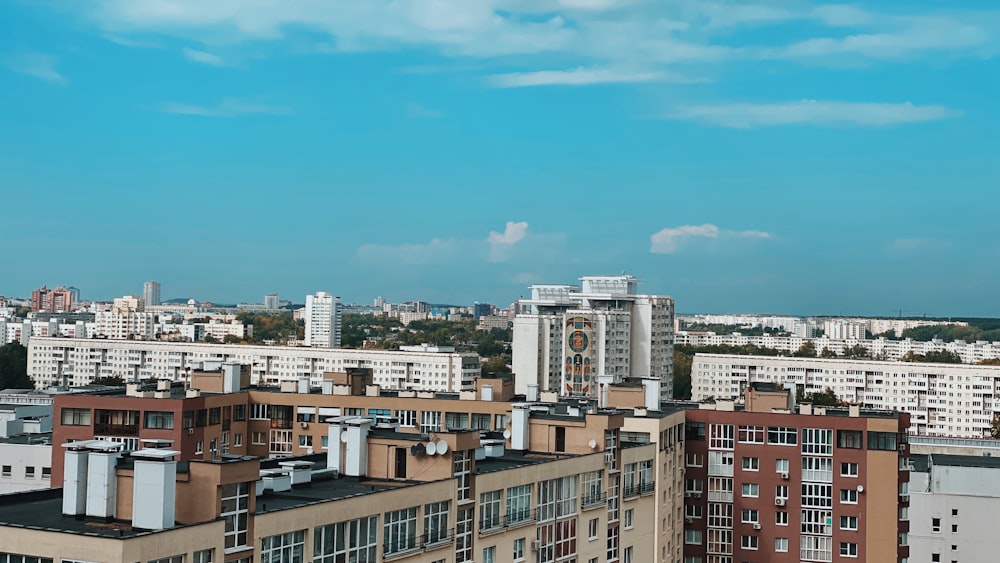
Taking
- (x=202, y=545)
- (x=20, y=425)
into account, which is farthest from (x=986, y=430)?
(x=202, y=545)

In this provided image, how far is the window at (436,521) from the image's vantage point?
24.5 m

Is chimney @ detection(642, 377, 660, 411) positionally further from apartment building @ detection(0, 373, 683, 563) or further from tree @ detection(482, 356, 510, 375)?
tree @ detection(482, 356, 510, 375)

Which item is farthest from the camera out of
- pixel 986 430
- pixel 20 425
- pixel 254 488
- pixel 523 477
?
pixel 986 430

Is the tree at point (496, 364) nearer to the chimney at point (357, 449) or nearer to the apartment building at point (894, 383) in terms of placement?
the apartment building at point (894, 383)

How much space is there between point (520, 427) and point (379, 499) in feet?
34.9

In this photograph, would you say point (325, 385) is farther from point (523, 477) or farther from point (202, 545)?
point (202, 545)

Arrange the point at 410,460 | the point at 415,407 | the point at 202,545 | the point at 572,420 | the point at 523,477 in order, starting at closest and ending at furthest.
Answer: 1. the point at 202,545
2. the point at 410,460
3. the point at 523,477
4. the point at 572,420
5. the point at 415,407

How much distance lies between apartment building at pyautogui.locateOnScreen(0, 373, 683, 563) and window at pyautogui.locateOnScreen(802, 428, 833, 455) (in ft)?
14.4

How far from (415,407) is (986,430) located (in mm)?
91847

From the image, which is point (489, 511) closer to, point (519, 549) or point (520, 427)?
point (519, 549)

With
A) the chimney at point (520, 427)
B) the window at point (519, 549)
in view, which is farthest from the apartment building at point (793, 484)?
the window at point (519, 549)

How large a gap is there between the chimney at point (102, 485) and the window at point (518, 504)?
35.0 ft

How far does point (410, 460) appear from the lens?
26.1 meters

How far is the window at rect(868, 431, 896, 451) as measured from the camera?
40344mm
